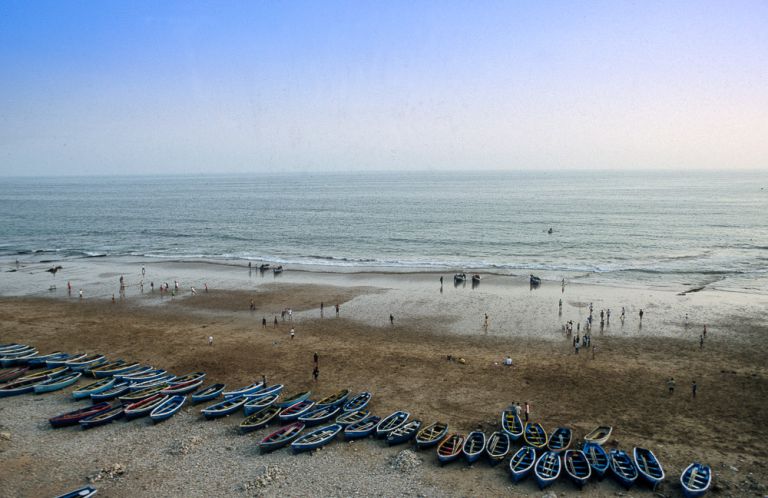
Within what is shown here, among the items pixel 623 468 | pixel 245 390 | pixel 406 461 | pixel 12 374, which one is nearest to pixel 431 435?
pixel 406 461

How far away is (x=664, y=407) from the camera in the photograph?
24.5 metres

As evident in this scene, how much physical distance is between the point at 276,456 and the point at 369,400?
20.0 feet

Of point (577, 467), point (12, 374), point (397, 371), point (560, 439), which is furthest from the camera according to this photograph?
point (397, 371)

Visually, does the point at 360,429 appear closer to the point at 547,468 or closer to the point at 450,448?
the point at 450,448

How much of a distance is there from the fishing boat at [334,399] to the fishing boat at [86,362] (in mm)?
15237

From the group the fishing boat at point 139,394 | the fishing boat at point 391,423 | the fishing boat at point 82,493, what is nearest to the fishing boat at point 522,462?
the fishing boat at point 391,423

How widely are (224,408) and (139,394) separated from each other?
516 centimetres

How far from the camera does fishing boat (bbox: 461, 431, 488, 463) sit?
19.9m

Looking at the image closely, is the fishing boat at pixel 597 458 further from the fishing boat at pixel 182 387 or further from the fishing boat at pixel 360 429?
the fishing boat at pixel 182 387

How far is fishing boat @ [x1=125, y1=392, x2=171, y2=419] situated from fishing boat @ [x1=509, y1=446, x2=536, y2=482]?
1730cm

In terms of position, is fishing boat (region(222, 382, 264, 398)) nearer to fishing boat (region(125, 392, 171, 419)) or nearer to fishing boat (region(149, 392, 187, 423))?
fishing boat (region(149, 392, 187, 423))

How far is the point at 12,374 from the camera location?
92.7 feet

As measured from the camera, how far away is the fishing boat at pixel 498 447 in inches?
787

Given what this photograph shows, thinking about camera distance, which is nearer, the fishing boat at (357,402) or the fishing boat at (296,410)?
the fishing boat at (296,410)
